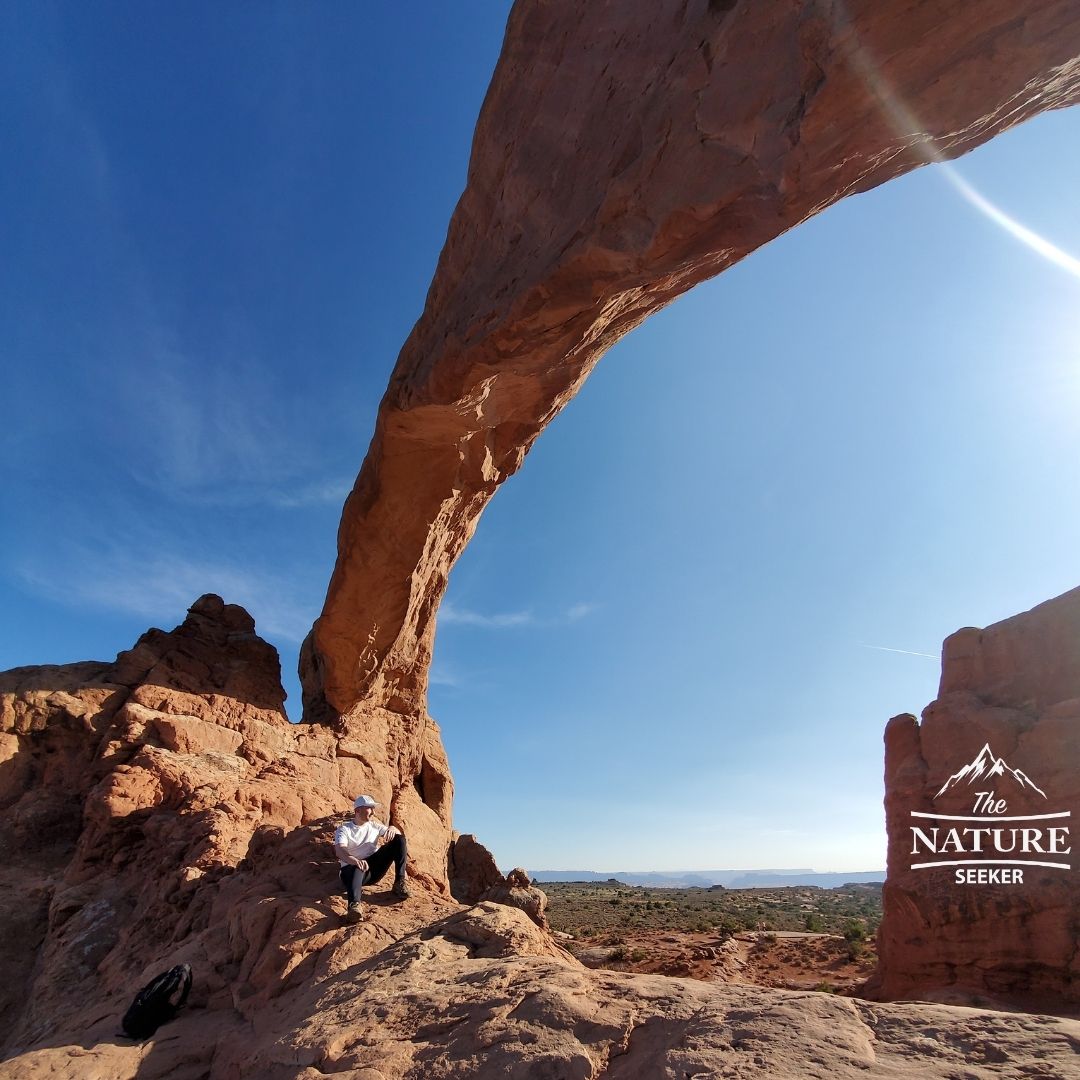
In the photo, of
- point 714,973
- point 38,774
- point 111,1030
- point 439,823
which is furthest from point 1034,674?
point 38,774

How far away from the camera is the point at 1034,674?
11.0m

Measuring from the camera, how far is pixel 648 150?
6.86 meters

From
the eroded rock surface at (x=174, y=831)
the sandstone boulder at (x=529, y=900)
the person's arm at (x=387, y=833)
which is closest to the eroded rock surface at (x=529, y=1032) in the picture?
the eroded rock surface at (x=174, y=831)

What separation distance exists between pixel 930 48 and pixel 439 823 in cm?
1368

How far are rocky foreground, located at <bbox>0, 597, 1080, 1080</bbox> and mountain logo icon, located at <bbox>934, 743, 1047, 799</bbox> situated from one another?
752 cm

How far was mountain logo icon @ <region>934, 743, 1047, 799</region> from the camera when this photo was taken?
1008 cm

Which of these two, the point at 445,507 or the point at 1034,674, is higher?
the point at 445,507

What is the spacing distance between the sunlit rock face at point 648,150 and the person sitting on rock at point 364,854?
19.6ft

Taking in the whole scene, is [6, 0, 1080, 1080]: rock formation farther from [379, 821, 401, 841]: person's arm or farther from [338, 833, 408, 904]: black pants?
[379, 821, 401, 841]: person's arm

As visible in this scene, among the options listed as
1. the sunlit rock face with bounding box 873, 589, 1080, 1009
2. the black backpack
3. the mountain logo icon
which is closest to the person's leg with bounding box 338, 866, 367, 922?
the black backpack

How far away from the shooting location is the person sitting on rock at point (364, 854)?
5965 millimetres

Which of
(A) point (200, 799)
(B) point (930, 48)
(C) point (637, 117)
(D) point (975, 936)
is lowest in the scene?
(D) point (975, 936)

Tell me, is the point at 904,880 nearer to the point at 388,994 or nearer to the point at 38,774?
the point at 388,994

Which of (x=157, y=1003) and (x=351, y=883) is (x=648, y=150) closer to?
(x=351, y=883)
